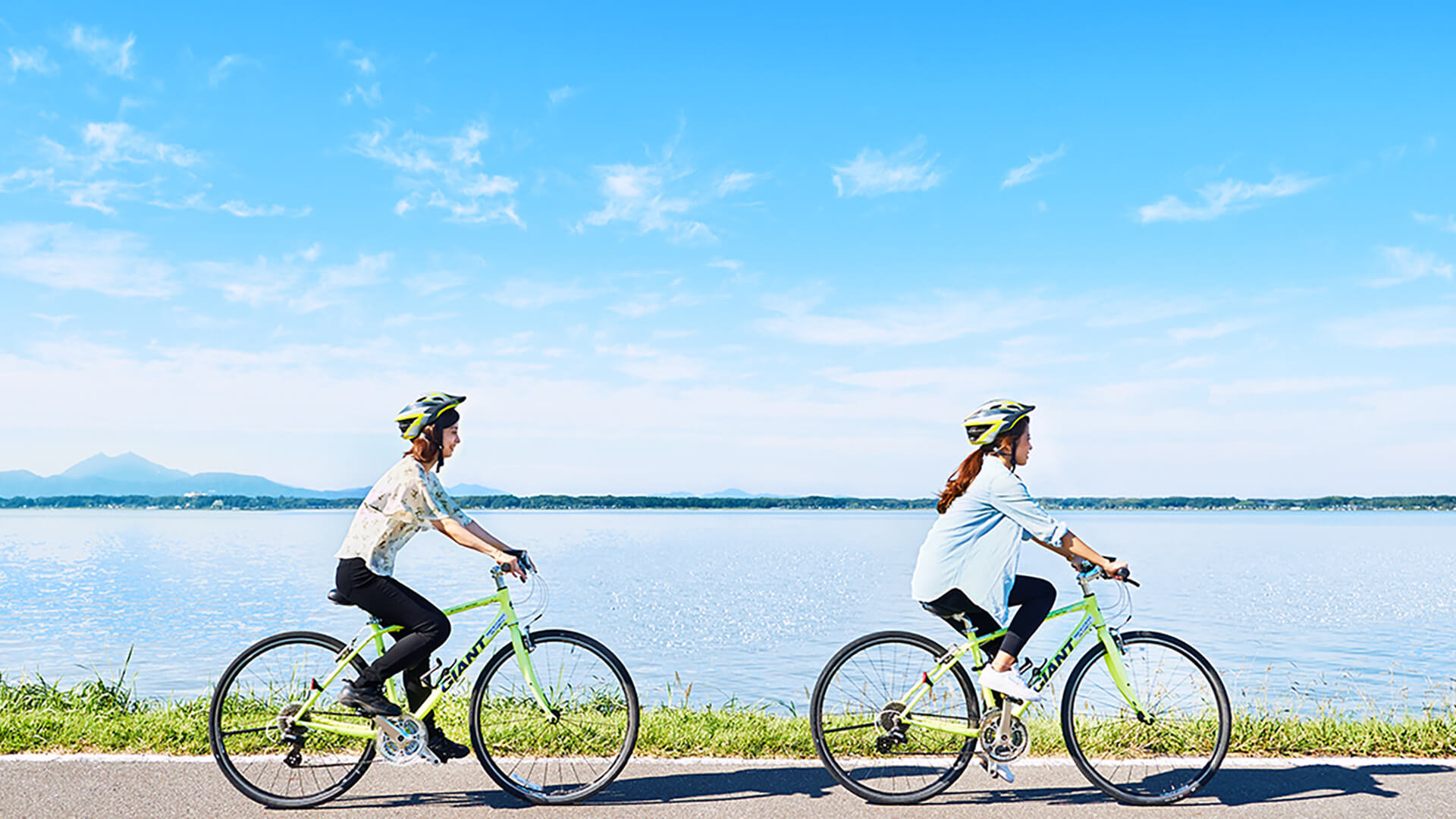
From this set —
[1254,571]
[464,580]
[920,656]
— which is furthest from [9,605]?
[1254,571]

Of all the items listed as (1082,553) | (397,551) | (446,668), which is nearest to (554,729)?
(446,668)

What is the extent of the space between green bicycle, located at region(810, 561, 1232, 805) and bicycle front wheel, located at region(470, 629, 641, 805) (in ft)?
3.86

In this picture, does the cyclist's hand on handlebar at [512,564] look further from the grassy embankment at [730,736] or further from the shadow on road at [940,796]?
the grassy embankment at [730,736]

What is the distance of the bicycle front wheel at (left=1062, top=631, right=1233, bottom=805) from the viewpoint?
588 cm

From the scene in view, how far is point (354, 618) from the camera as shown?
63.9 feet

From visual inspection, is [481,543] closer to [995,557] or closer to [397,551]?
[397,551]

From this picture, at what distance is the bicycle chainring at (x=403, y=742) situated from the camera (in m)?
A: 5.75

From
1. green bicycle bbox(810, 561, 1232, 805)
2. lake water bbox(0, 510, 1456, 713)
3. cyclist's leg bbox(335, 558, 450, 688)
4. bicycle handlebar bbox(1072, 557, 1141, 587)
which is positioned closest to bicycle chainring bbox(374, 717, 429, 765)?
cyclist's leg bbox(335, 558, 450, 688)

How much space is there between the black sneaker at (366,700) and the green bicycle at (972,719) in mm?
2294

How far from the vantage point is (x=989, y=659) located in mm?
5945

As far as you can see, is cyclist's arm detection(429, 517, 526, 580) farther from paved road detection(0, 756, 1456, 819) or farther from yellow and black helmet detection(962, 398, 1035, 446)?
yellow and black helmet detection(962, 398, 1035, 446)

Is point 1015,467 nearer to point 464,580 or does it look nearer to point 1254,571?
point 464,580

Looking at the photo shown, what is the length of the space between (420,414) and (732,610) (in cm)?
2124

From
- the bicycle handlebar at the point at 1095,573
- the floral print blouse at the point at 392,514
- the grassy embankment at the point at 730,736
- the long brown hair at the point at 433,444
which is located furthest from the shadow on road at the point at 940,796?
the long brown hair at the point at 433,444
